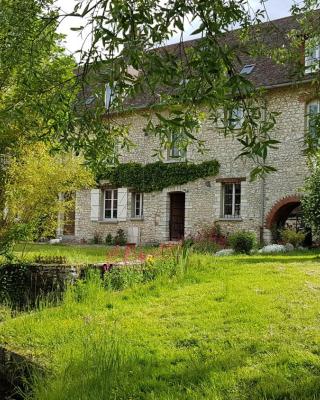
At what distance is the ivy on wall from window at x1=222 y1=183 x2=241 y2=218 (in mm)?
716

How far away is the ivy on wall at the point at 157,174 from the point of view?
18.6 meters

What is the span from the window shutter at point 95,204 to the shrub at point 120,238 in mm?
1361

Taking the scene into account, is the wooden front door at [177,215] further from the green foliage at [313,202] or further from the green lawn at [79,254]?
the green foliage at [313,202]

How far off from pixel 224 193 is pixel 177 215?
2.58 m

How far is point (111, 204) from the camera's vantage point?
21.5 metres

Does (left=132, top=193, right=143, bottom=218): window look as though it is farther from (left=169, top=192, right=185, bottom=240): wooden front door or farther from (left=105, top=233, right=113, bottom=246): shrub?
(left=169, top=192, right=185, bottom=240): wooden front door

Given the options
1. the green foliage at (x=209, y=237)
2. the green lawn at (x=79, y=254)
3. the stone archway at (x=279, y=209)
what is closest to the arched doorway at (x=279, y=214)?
the stone archway at (x=279, y=209)

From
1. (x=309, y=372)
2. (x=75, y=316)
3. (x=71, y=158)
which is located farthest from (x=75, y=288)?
(x=309, y=372)

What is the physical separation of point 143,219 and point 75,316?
44.6 ft

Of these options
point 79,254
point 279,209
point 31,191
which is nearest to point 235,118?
point 31,191

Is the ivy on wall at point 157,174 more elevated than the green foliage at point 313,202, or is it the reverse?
the ivy on wall at point 157,174

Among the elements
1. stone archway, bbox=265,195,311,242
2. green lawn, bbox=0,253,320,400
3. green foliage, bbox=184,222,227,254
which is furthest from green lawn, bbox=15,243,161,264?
stone archway, bbox=265,195,311,242

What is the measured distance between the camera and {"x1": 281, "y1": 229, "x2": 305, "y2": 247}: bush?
15.7 m

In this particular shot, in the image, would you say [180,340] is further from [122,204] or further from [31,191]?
[122,204]
